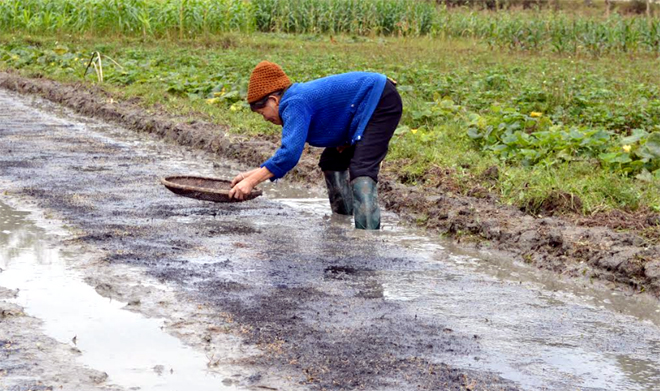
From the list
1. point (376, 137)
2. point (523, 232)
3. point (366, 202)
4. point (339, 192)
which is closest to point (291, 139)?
point (376, 137)

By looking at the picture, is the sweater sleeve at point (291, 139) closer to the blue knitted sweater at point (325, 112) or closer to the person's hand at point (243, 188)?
the blue knitted sweater at point (325, 112)

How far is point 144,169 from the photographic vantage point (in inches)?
379

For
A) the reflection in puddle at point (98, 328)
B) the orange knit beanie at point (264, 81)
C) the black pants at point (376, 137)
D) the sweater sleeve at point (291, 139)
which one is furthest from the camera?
the black pants at point (376, 137)


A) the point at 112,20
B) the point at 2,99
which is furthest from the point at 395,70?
the point at 112,20

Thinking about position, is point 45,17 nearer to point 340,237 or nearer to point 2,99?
point 2,99

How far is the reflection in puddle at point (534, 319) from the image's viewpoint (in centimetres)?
435

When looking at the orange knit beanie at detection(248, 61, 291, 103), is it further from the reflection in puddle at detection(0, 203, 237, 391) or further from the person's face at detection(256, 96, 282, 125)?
the reflection in puddle at detection(0, 203, 237, 391)

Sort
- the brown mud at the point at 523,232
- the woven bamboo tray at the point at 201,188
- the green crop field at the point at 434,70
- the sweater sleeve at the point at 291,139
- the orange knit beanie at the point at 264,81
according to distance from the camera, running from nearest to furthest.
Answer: the brown mud at the point at 523,232 → the sweater sleeve at the point at 291,139 → the orange knit beanie at the point at 264,81 → the woven bamboo tray at the point at 201,188 → the green crop field at the point at 434,70

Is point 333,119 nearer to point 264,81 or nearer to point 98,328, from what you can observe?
point 264,81

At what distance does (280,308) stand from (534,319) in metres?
1.30

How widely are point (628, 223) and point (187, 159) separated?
502cm

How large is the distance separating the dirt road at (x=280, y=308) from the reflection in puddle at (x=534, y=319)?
0.04 ft

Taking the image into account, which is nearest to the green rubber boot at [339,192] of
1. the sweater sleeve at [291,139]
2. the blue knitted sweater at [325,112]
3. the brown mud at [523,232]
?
the brown mud at [523,232]

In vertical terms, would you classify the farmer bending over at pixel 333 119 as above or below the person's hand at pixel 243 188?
above
